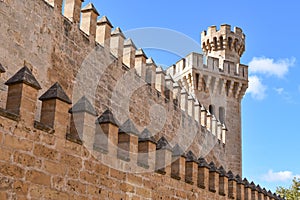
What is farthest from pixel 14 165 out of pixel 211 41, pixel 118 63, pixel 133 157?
pixel 211 41

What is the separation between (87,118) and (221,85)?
17.2 meters

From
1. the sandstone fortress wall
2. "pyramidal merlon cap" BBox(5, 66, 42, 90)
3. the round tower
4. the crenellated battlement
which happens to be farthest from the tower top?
"pyramidal merlon cap" BBox(5, 66, 42, 90)

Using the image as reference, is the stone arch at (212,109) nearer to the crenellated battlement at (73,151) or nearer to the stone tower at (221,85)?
the stone tower at (221,85)

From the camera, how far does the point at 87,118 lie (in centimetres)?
655

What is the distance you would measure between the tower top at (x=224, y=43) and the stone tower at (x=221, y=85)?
0.29ft

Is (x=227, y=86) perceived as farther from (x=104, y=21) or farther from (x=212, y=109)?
(x=104, y=21)

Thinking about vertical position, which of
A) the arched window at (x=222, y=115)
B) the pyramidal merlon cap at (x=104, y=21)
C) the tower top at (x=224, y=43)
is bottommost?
the pyramidal merlon cap at (x=104, y=21)

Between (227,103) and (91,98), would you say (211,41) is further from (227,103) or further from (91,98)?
(91,98)

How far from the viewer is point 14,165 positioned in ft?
17.3

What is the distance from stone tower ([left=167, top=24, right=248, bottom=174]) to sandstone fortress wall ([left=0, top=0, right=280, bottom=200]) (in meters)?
5.35

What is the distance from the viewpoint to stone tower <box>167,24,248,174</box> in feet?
72.5

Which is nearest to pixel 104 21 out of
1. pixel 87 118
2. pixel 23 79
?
pixel 87 118

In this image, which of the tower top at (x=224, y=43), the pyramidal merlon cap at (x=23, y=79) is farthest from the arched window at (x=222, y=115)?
the pyramidal merlon cap at (x=23, y=79)

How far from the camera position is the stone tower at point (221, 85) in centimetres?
2209
